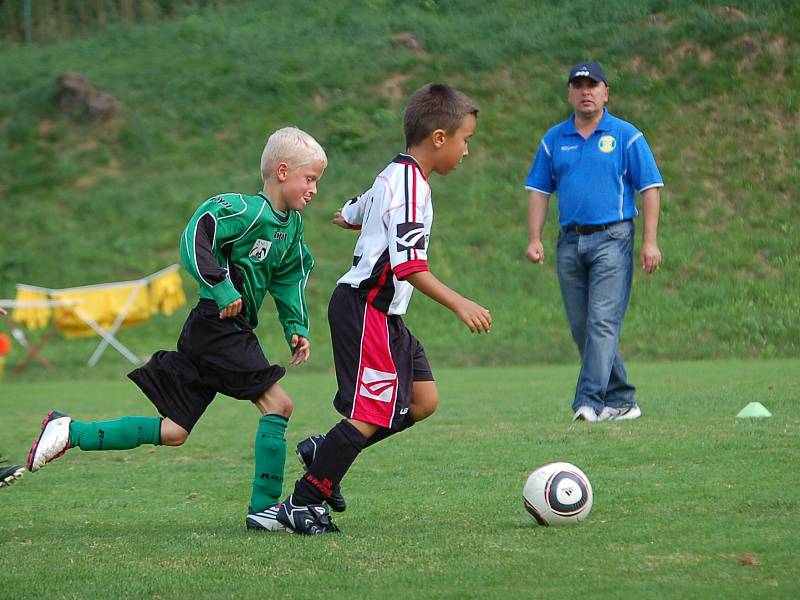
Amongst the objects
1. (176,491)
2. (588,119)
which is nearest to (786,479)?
(176,491)

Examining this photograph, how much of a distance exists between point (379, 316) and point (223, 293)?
Answer: 2.11ft

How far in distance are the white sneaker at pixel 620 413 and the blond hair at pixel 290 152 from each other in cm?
364

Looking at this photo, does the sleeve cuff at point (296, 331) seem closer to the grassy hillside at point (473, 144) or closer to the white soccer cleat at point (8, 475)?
the white soccer cleat at point (8, 475)

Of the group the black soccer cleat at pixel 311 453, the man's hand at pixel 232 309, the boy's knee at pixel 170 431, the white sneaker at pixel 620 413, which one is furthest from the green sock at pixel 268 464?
the white sneaker at pixel 620 413

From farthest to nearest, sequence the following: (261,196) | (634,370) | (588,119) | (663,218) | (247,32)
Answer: (247,32), (663,218), (634,370), (588,119), (261,196)

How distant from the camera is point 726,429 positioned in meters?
7.14

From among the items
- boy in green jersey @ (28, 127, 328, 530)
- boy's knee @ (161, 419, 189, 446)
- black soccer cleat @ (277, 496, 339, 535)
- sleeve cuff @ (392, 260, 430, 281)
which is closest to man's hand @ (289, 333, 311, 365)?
boy in green jersey @ (28, 127, 328, 530)

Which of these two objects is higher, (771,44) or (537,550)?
(771,44)

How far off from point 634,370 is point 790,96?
35.9 ft

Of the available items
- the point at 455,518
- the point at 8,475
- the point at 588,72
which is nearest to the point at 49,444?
the point at 8,475

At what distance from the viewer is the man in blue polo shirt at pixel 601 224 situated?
325 inches

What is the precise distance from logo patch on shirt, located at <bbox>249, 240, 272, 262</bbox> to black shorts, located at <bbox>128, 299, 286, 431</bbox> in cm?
26

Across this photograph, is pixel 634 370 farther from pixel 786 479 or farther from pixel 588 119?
pixel 786 479

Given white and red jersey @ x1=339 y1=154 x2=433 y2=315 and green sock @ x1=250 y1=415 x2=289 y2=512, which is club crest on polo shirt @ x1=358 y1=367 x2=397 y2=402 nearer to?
white and red jersey @ x1=339 y1=154 x2=433 y2=315
